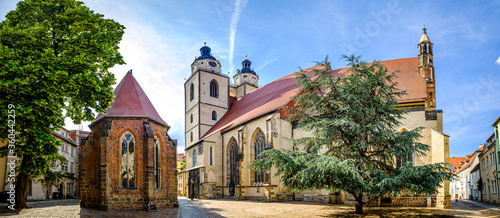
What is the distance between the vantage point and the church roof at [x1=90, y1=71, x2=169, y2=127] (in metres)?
18.9

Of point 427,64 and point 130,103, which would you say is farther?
point 427,64

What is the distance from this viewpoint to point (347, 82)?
1680 centimetres

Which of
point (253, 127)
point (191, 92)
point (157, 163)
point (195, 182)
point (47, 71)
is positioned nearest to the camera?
point (47, 71)

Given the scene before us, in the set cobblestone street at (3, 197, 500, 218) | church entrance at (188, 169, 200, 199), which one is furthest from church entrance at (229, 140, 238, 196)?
cobblestone street at (3, 197, 500, 218)

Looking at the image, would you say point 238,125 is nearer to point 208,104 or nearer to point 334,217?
point 208,104

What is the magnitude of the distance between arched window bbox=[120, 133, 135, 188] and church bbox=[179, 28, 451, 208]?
8.04 metres

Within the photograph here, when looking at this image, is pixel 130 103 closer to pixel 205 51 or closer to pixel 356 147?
pixel 356 147

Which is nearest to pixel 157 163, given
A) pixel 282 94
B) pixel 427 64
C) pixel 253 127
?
pixel 253 127

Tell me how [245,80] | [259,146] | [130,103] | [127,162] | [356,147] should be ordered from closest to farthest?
[356,147]
[127,162]
[130,103]
[259,146]
[245,80]

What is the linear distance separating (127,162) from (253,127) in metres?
13.4

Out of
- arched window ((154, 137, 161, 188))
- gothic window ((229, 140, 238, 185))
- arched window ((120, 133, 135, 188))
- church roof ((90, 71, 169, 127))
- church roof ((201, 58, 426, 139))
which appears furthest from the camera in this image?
gothic window ((229, 140, 238, 185))

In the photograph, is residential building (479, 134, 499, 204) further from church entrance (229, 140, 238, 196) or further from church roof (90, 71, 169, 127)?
church roof (90, 71, 169, 127)

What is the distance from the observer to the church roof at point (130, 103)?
18.9m

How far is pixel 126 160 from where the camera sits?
18.5 m
